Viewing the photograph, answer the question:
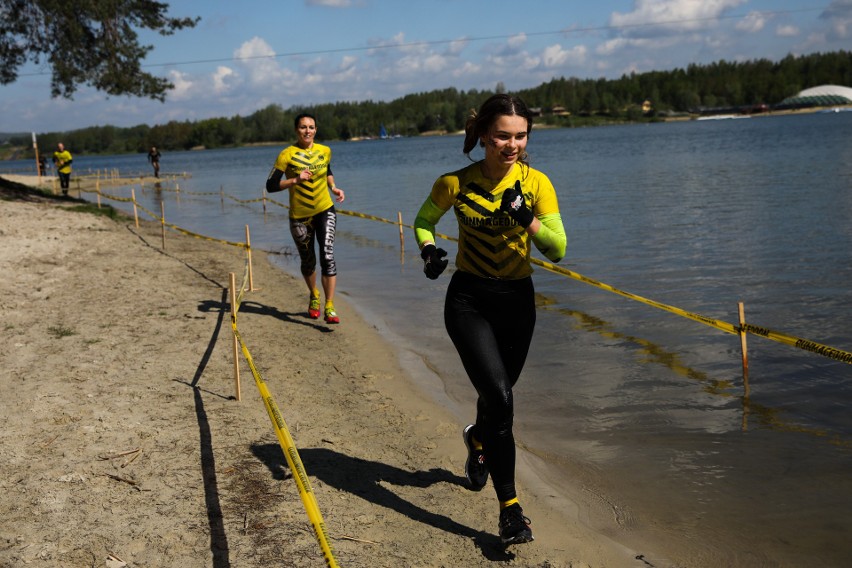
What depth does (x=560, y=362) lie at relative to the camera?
27.3 feet

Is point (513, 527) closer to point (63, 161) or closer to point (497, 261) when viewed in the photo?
point (497, 261)

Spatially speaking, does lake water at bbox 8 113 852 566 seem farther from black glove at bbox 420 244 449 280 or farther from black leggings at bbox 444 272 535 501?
black glove at bbox 420 244 449 280

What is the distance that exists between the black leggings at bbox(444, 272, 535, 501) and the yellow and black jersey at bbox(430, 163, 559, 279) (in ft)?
0.28

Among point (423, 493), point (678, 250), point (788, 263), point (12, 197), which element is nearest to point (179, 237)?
point (12, 197)

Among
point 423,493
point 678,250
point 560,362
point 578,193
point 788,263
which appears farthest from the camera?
point 578,193

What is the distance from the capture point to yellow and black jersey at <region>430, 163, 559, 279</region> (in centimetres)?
407

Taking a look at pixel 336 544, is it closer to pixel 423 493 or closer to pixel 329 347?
pixel 423 493

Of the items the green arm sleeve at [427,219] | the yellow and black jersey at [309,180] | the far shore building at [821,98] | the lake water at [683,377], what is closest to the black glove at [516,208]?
the green arm sleeve at [427,219]

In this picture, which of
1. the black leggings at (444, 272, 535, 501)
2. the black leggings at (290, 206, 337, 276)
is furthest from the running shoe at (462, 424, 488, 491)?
the black leggings at (290, 206, 337, 276)

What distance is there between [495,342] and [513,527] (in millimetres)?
921

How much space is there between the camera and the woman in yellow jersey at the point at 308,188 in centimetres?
868

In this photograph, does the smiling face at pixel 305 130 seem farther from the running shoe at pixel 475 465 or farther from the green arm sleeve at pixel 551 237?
the green arm sleeve at pixel 551 237

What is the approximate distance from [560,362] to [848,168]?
99.8 ft

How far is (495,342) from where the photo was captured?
4133 mm
